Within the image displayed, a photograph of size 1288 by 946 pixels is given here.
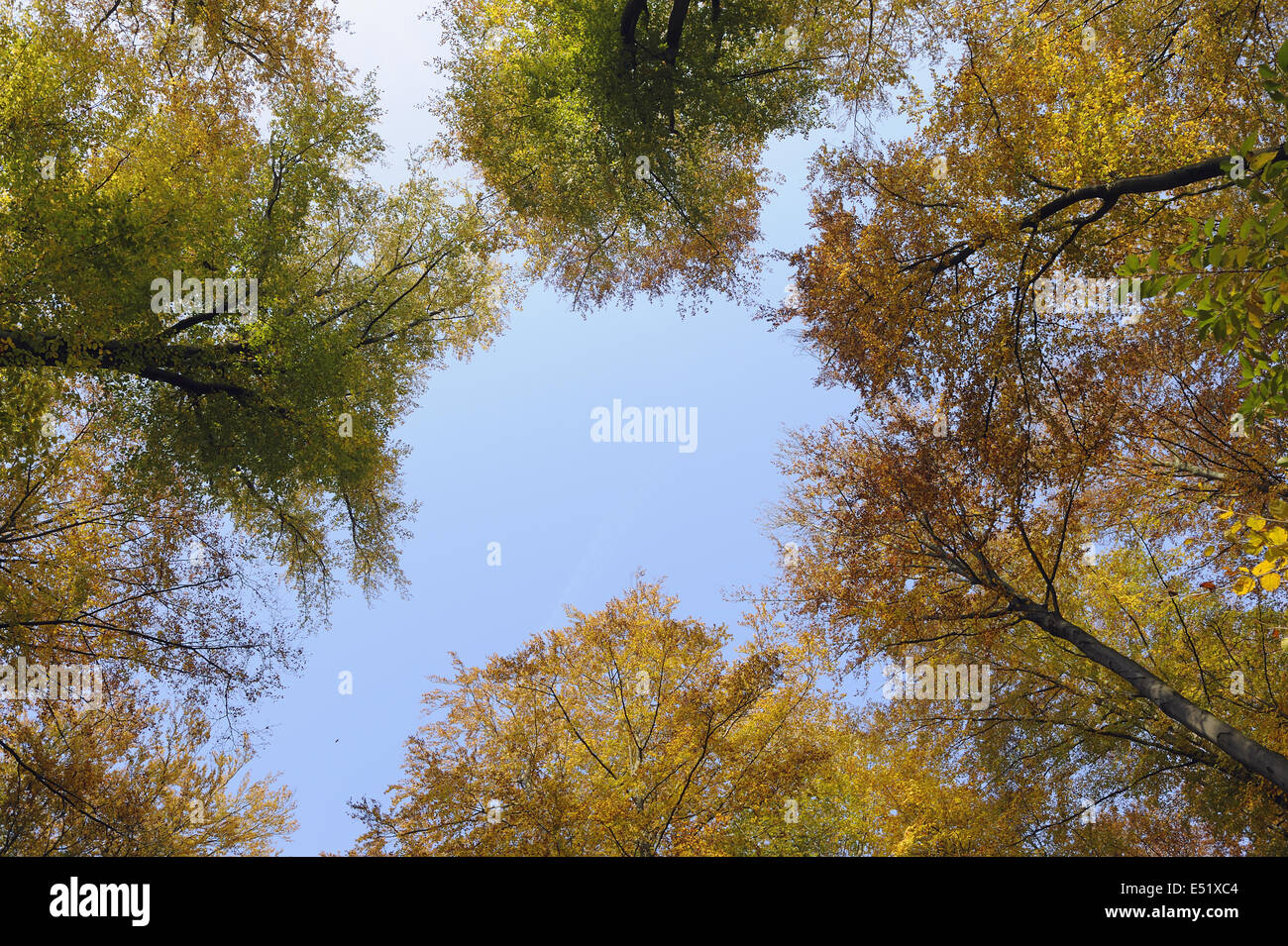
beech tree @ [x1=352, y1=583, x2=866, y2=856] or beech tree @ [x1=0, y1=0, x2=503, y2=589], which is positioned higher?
beech tree @ [x1=0, y1=0, x2=503, y2=589]

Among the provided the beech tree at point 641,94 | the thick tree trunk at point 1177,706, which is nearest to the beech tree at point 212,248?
the beech tree at point 641,94

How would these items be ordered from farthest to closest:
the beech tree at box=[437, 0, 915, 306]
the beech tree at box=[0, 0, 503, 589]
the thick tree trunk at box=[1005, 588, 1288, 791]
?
1. the beech tree at box=[437, 0, 915, 306]
2. the beech tree at box=[0, 0, 503, 589]
3. the thick tree trunk at box=[1005, 588, 1288, 791]

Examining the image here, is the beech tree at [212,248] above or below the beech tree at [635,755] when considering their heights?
above

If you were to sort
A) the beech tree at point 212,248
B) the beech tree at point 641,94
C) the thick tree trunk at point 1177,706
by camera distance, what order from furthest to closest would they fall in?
the beech tree at point 641,94 < the beech tree at point 212,248 < the thick tree trunk at point 1177,706

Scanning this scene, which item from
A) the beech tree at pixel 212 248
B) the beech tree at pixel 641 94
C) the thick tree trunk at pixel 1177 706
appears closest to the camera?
the thick tree trunk at pixel 1177 706

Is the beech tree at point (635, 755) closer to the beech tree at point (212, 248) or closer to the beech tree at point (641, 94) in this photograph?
the beech tree at point (212, 248)

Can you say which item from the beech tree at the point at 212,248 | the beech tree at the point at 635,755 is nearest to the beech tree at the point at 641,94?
the beech tree at the point at 212,248

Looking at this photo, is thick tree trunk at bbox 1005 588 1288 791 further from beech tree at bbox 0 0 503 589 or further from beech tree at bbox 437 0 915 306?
beech tree at bbox 0 0 503 589

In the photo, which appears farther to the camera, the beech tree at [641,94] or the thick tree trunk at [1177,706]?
the beech tree at [641,94]

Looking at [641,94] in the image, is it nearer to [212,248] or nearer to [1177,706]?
[212,248]

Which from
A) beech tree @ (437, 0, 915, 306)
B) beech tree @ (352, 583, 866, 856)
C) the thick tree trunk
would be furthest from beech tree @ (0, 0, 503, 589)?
the thick tree trunk

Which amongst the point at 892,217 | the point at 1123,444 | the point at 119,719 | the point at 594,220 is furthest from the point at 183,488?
the point at 1123,444

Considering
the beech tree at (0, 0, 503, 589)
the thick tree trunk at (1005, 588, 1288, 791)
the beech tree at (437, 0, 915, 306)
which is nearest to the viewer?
the thick tree trunk at (1005, 588, 1288, 791)

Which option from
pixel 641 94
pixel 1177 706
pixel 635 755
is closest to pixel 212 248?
pixel 641 94
